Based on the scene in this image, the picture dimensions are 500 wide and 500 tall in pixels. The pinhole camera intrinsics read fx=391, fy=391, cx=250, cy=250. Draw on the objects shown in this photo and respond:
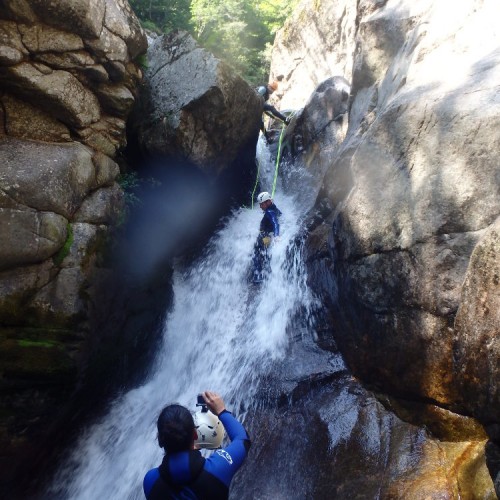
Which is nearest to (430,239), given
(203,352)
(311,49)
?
(203,352)

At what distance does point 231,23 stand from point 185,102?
569 inches

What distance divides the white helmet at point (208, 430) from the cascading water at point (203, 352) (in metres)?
2.92

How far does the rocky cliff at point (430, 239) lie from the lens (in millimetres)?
3693

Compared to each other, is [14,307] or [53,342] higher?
[14,307]

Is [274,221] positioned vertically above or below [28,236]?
below

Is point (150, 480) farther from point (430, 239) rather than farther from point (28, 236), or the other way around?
point (28, 236)

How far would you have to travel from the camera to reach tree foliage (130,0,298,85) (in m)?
16.9

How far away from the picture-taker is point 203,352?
24.5 feet

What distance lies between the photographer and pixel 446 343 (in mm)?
4117

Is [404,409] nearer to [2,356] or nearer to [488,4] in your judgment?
[2,356]

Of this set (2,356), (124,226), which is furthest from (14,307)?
(124,226)

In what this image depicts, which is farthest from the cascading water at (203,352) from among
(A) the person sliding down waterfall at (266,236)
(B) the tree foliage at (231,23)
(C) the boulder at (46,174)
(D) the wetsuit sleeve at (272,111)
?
(B) the tree foliage at (231,23)

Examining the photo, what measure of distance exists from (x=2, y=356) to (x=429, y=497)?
525 centimetres

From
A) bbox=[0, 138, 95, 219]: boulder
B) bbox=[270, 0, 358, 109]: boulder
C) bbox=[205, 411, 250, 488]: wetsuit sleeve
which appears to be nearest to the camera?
bbox=[205, 411, 250, 488]: wetsuit sleeve
